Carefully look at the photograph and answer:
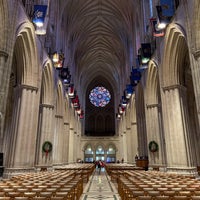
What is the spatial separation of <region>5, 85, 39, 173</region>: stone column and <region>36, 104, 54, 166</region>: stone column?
3285 mm

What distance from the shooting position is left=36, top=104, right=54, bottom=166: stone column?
1661 cm

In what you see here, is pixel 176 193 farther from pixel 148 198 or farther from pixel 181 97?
pixel 181 97

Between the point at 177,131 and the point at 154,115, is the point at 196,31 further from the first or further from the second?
the point at 154,115

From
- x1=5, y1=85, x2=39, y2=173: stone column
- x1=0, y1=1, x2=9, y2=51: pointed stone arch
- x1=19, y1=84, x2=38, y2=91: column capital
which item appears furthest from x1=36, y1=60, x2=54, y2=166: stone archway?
x1=0, y1=1, x2=9, y2=51: pointed stone arch

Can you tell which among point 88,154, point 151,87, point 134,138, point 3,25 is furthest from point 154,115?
point 88,154

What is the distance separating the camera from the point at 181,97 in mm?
13820

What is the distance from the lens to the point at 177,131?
13.1 meters

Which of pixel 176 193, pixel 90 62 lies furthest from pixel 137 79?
pixel 90 62

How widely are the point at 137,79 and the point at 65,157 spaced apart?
48.0 ft

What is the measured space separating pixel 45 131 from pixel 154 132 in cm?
942

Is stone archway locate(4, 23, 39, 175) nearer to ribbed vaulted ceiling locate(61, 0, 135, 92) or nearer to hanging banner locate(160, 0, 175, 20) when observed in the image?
hanging banner locate(160, 0, 175, 20)

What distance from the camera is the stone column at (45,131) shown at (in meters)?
16.6

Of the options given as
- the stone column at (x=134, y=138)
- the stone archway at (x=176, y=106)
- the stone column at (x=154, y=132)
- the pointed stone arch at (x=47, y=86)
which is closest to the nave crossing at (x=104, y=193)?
the stone archway at (x=176, y=106)

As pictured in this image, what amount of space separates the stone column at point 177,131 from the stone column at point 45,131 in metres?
9.46
